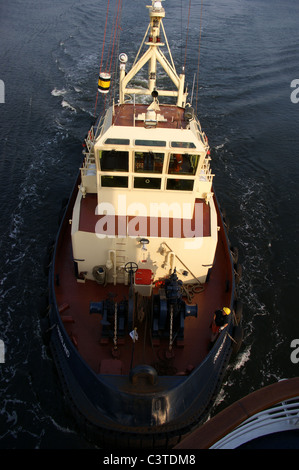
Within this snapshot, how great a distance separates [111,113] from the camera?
36.4 ft

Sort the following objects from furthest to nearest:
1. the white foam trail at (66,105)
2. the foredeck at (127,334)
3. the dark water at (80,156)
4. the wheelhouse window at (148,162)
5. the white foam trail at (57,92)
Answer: the white foam trail at (57,92), the white foam trail at (66,105), the dark water at (80,156), the wheelhouse window at (148,162), the foredeck at (127,334)

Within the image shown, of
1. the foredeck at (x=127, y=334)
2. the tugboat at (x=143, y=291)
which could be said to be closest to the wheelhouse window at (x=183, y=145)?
the tugboat at (x=143, y=291)

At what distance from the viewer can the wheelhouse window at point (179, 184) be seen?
10.1m

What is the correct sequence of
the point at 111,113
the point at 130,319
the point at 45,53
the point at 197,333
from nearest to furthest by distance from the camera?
1. the point at 130,319
2. the point at 197,333
3. the point at 111,113
4. the point at 45,53

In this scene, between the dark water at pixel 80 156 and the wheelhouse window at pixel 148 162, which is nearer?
the wheelhouse window at pixel 148 162

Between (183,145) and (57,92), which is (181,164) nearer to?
(183,145)

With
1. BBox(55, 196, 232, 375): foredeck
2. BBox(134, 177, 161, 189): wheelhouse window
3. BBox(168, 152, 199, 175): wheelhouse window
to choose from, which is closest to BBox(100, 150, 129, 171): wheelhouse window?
BBox(134, 177, 161, 189): wheelhouse window

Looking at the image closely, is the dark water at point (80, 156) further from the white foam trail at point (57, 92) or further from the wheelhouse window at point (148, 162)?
the wheelhouse window at point (148, 162)

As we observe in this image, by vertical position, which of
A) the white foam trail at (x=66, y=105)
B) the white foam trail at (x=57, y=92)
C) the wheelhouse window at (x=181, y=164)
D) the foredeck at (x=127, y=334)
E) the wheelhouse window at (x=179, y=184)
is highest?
the white foam trail at (x=57, y=92)

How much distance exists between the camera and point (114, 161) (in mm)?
9812

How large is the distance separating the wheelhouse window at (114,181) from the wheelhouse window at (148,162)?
1.69 feet

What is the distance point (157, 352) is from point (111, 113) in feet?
24.1
